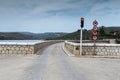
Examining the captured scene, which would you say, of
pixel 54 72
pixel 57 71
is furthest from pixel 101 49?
pixel 54 72

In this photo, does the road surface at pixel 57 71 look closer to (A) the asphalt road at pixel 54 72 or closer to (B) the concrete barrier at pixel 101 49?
(A) the asphalt road at pixel 54 72

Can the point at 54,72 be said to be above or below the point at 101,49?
below

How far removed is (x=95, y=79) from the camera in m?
10.2

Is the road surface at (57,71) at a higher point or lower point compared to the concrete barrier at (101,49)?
lower

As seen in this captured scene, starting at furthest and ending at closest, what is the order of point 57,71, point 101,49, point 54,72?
point 101,49 < point 57,71 < point 54,72

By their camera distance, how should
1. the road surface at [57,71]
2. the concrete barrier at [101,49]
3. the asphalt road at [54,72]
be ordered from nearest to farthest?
the asphalt road at [54,72], the road surface at [57,71], the concrete barrier at [101,49]

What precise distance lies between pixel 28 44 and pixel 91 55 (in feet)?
19.4

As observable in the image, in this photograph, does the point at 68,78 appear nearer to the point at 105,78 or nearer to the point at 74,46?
the point at 105,78

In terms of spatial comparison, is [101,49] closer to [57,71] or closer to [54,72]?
[57,71]

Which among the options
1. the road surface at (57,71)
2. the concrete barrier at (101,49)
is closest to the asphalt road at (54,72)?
the road surface at (57,71)

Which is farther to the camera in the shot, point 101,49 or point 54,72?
point 101,49

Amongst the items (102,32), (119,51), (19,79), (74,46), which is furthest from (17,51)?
(102,32)

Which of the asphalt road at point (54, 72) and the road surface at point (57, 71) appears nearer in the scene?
the asphalt road at point (54, 72)

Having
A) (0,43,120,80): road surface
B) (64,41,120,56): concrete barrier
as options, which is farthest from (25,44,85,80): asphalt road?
(64,41,120,56): concrete barrier
